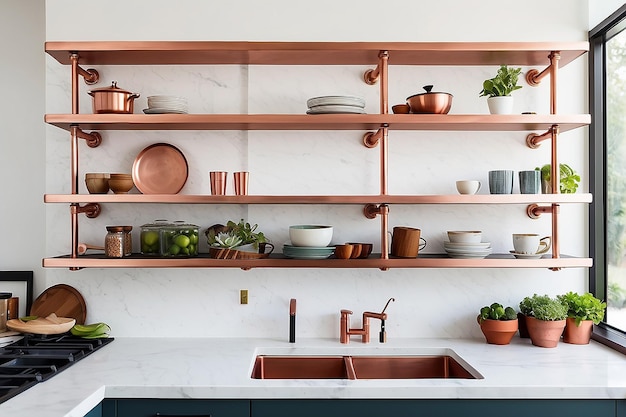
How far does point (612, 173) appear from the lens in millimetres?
2559

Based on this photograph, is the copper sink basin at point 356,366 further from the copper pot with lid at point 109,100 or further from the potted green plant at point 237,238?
the copper pot with lid at point 109,100

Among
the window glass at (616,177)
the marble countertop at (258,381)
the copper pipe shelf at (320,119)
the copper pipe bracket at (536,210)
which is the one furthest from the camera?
the copper pipe bracket at (536,210)

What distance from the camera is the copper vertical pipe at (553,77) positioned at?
2.42 meters

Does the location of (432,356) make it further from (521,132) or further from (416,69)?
(416,69)

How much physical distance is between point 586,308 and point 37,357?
223 centimetres

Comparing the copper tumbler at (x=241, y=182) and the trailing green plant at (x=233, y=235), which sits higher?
the copper tumbler at (x=241, y=182)

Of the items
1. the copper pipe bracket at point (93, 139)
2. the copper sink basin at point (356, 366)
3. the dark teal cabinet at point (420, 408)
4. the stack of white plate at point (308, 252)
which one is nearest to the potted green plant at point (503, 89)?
the stack of white plate at point (308, 252)

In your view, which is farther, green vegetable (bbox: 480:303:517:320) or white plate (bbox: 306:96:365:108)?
green vegetable (bbox: 480:303:517:320)

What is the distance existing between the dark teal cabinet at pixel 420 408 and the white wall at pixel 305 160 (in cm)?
70

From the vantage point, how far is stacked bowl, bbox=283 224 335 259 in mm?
2381

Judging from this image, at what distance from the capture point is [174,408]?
1.95 metres

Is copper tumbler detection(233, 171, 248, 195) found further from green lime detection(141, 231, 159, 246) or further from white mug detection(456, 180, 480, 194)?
white mug detection(456, 180, 480, 194)

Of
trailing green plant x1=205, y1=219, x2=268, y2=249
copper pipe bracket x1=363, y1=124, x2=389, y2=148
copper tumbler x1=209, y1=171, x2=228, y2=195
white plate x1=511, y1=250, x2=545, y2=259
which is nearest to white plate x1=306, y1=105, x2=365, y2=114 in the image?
copper pipe bracket x1=363, y1=124, x2=389, y2=148

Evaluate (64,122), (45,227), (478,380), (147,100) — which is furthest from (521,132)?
(45,227)
